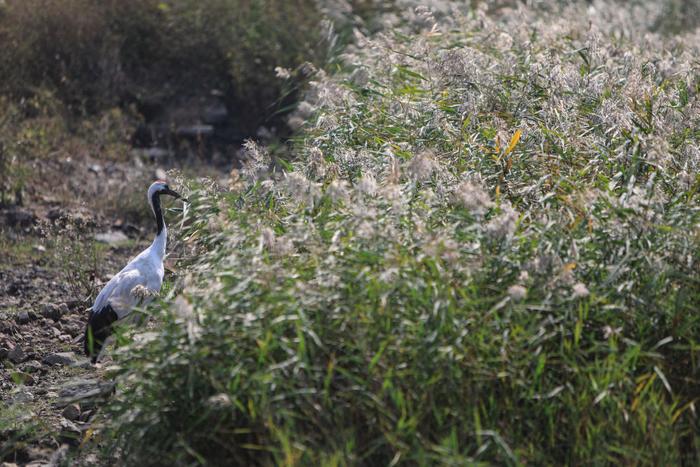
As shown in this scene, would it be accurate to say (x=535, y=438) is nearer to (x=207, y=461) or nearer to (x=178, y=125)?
(x=207, y=461)

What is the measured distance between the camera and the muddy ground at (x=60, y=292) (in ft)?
15.3

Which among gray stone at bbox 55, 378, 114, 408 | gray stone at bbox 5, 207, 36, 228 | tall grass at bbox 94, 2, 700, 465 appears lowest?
gray stone at bbox 5, 207, 36, 228

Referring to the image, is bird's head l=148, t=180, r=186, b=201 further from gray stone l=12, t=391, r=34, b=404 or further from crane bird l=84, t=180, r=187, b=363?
gray stone l=12, t=391, r=34, b=404

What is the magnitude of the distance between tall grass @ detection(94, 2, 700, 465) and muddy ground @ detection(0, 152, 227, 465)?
0.40 meters

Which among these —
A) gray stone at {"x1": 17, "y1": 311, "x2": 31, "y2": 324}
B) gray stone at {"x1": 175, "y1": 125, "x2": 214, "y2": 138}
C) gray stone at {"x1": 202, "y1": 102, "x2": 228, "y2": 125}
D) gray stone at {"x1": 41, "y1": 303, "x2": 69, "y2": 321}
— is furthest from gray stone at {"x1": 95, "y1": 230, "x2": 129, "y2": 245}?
gray stone at {"x1": 202, "y1": 102, "x2": 228, "y2": 125}

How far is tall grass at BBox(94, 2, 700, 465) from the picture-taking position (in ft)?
12.3

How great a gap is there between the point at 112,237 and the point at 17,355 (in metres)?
2.11

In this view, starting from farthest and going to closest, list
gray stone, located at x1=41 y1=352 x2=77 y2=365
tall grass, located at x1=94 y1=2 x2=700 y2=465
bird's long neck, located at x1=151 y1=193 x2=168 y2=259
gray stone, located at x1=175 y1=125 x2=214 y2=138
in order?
gray stone, located at x1=175 y1=125 x2=214 y2=138
bird's long neck, located at x1=151 y1=193 x2=168 y2=259
gray stone, located at x1=41 y1=352 x2=77 y2=365
tall grass, located at x1=94 y1=2 x2=700 y2=465

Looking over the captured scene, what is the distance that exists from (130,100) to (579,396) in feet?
23.3

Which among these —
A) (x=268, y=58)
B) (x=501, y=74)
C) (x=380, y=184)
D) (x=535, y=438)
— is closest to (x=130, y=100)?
(x=268, y=58)

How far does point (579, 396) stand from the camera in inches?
151

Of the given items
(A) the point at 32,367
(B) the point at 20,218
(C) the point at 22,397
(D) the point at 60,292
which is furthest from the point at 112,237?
(C) the point at 22,397

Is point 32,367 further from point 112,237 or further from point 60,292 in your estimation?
point 112,237

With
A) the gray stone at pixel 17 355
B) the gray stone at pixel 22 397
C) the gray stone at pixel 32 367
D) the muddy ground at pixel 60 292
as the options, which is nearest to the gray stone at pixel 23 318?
the muddy ground at pixel 60 292
